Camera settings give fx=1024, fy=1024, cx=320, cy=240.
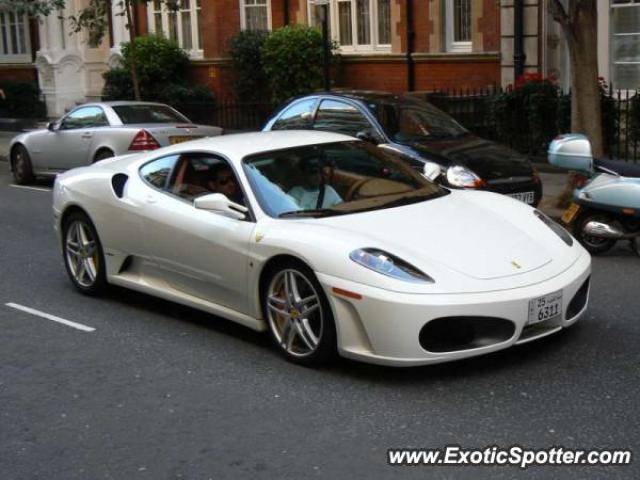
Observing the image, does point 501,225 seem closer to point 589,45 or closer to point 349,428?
point 349,428

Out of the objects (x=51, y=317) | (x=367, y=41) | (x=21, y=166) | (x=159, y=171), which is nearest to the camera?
(x=159, y=171)

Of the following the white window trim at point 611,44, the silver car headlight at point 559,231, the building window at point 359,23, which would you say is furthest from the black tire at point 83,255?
the building window at point 359,23

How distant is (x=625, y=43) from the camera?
1706cm

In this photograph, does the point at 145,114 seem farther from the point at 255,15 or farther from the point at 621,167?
the point at 255,15

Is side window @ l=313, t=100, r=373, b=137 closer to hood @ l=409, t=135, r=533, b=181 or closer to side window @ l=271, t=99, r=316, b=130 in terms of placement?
side window @ l=271, t=99, r=316, b=130

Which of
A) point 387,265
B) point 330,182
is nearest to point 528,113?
point 330,182

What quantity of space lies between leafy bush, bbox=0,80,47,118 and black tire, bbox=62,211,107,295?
859 inches

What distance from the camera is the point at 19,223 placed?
13.0 m

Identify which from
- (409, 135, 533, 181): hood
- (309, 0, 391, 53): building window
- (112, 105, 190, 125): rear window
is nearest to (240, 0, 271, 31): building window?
(309, 0, 391, 53): building window

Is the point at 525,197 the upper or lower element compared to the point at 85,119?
lower

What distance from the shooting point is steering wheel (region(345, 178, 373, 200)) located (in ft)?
22.9

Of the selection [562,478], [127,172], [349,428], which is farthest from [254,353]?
[562,478]

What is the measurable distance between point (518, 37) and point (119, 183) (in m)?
11.3

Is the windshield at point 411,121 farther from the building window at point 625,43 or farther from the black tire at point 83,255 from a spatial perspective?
the building window at point 625,43
